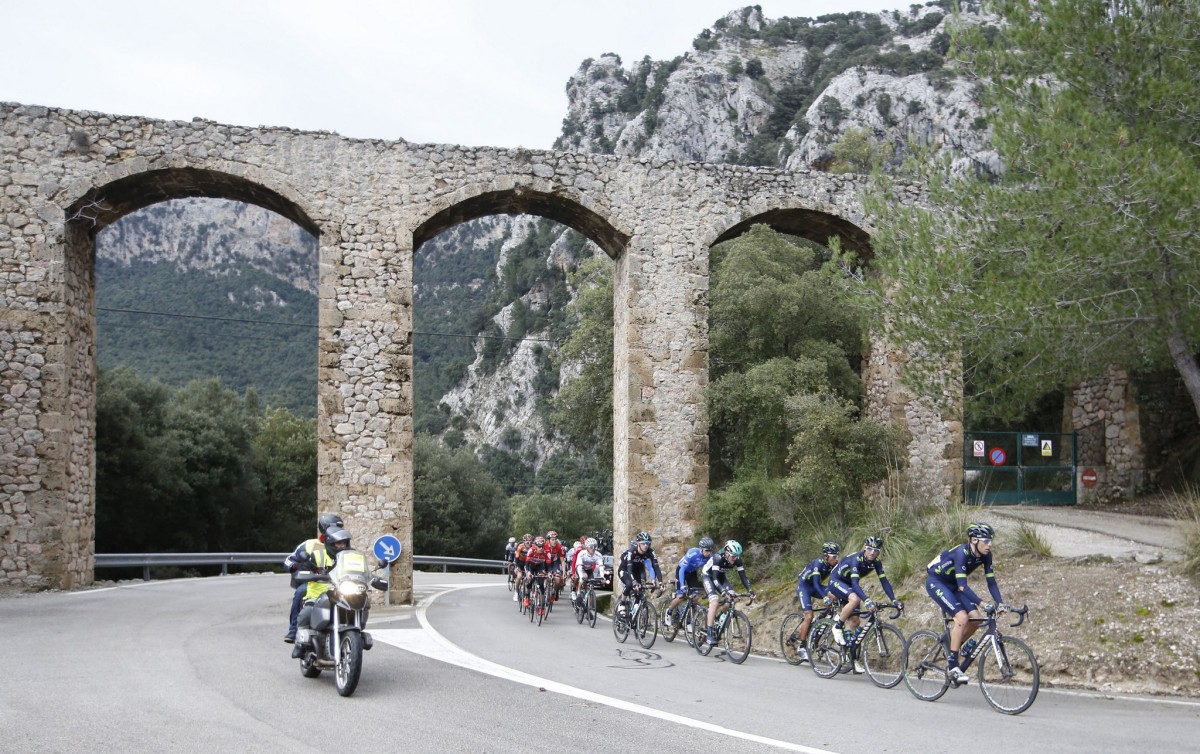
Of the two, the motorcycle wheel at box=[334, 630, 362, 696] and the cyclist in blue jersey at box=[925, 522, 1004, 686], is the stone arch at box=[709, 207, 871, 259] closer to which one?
the cyclist in blue jersey at box=[925, 522, 1004, 686]

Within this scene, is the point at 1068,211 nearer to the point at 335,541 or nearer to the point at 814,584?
the point at 814,584

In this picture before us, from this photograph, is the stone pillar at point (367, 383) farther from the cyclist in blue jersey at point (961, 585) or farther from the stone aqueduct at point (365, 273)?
the cyclist in blue jersey at point (961, 585)

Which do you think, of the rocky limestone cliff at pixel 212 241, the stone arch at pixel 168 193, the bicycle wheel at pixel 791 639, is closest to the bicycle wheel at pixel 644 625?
the bicycle wheel at pixel 791 639

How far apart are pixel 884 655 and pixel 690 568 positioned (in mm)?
3144

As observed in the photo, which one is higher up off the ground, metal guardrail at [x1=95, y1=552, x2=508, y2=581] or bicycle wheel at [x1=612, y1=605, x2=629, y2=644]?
bicycle wheel at [x1=612, y1=605, x2=629, y2=644]

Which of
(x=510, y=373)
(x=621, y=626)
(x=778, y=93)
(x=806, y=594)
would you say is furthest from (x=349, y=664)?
(x=778, y=93)

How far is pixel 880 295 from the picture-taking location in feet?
42.9

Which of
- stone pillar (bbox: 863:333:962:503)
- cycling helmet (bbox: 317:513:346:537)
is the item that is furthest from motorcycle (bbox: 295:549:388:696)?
stone pillar (bbox: 863:333:962:503)

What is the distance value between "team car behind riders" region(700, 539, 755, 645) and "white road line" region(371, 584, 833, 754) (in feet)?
9.13

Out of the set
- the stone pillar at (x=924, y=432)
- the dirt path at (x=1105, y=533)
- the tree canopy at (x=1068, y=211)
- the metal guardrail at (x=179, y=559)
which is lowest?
the metal guardrail at (x=179, y=559)

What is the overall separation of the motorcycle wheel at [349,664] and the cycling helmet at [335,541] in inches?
31.1

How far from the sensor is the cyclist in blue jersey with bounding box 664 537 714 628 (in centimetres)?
1202

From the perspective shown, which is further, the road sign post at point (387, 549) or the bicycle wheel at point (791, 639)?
the road sign post at point (387, 549)

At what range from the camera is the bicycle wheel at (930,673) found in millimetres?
8336
